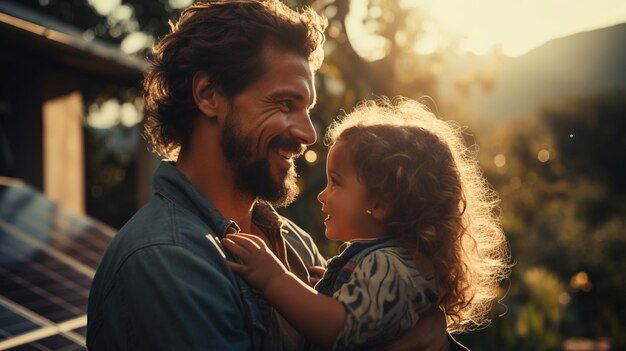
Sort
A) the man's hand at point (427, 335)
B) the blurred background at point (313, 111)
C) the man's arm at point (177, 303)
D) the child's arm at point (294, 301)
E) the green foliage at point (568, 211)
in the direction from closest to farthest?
1. the man's arm at point (177, 303)
2. the child's arm at point (294, 301)
3. the man's hand at point (427, 335)
4. the blurred background at point (313, 111)
5. the green foliage at point (568, 211)

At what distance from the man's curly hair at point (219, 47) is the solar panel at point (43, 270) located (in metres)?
1.21

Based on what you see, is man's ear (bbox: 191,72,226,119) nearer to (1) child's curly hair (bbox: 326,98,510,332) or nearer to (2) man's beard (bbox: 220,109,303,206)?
(2) man's beard (bbox: 220,109,303,206)

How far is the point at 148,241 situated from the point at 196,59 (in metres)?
0.96

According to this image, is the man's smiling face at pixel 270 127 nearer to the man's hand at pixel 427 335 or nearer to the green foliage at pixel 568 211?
the man's hand at pixel 427 335

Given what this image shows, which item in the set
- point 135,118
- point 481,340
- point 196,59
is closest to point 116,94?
point 135,118

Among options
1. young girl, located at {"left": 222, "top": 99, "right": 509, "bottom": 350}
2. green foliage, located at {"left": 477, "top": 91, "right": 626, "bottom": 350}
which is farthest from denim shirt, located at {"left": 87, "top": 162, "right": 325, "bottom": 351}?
green foliage, located at {"left": 477, "top": 91, "right": 626, "bottom": 350}

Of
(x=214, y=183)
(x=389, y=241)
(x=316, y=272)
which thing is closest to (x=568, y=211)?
(x=316, y=272)

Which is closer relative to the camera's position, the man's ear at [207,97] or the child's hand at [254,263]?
the child's hand at [254,263]

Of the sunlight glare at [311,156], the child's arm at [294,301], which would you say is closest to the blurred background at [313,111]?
the sunlight glare at [311,156]

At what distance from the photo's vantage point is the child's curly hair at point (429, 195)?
2.44 m

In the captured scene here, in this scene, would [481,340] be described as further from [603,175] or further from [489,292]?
[603,175]

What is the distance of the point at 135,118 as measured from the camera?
21000 mm

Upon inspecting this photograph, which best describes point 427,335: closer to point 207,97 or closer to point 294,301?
point 294,301

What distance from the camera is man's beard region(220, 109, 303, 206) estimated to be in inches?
102
